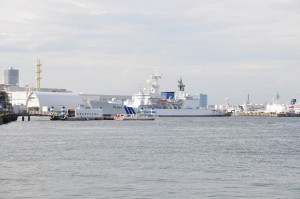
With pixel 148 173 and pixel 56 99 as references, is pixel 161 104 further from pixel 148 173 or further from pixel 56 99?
pixel 148 173

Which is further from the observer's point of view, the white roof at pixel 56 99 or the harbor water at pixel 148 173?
the white roof at pixel 56 99

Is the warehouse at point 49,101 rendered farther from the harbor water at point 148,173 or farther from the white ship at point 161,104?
the harbor water at point 148,173

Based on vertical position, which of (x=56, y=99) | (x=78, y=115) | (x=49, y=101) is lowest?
(x=78, y=115)

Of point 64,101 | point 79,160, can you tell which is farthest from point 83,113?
point 79,160

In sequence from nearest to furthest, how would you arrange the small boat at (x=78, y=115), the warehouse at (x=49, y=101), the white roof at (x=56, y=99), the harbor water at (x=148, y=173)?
the harbor water at (x=148, y=173) → the small boat at (x=78, y=115) → the warehouse at (x=49, y=101) → the white roof at (x=56, y=99)

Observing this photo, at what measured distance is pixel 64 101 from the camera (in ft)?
625

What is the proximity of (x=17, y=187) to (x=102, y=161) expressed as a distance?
1304cm

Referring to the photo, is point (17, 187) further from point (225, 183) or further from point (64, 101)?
point (64, 101)

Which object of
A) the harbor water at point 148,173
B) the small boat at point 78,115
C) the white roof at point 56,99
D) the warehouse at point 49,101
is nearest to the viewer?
the harbor water at point 148,173

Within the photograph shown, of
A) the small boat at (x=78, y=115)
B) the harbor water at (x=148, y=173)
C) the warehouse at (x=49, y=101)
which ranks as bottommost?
the harbor water at (x=148, y=173)

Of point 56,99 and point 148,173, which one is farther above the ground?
point 56,99

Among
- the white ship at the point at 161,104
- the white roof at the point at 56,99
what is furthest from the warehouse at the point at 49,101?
the white ship at the point at 161,104

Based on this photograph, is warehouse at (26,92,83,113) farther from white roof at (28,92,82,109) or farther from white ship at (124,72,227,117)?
white ship at (124,72,227,117)

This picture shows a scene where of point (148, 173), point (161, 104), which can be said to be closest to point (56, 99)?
point (161, 104)
